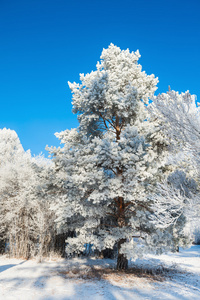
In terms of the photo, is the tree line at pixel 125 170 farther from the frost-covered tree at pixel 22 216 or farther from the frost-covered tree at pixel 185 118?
the frost-covered tree at pixel 22 216

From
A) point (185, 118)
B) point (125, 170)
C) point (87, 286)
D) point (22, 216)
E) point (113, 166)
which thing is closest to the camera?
point (185, 118)

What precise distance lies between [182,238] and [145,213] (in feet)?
6.93

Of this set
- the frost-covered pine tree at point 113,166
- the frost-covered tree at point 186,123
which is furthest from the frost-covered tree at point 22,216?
the frost-covered tree at point 186,123

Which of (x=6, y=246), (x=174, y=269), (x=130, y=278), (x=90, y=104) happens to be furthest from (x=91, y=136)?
(x=6, y=246)

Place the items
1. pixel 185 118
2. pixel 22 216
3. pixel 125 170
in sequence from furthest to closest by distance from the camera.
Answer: pixel 22 216
pixel 125 170
pixel 185 118

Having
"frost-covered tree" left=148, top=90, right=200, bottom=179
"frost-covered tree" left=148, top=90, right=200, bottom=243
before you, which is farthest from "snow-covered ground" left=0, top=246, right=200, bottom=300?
"frost-covered tree" left=148, top=90, right=200, bottom=179

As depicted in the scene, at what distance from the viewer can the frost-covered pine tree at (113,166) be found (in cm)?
729

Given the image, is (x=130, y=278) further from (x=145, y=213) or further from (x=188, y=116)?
(x=188, y=116)

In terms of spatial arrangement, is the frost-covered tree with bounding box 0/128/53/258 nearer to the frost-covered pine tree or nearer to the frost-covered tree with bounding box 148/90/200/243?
the frost-covered pine tree

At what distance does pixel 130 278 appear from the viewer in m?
7.75

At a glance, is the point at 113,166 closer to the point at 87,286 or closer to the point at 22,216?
the point at 87,286

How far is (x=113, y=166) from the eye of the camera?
7922 mm

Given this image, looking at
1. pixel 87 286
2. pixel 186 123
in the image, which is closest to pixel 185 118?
pixel 186 123

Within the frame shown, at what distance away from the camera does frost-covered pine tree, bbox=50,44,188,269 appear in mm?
7289
